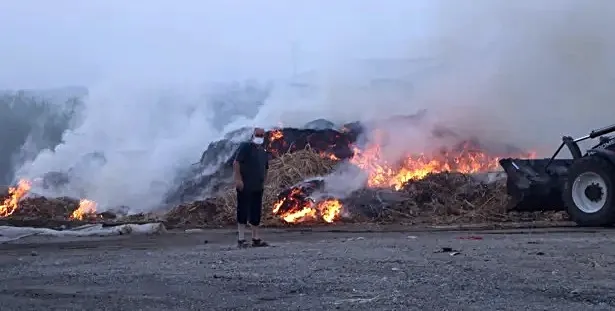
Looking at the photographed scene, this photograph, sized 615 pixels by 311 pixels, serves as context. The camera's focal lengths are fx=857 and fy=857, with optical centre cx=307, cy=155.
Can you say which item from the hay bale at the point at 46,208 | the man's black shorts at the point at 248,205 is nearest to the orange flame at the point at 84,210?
the hay bale at the point at 46,208

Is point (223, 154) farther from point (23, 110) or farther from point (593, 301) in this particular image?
point (593, 301)

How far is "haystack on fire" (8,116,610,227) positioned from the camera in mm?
17203

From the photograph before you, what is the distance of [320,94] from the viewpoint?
72.1 ft

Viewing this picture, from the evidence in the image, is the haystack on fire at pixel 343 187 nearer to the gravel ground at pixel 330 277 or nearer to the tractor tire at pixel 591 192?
the tractor tire at pixel 591 192

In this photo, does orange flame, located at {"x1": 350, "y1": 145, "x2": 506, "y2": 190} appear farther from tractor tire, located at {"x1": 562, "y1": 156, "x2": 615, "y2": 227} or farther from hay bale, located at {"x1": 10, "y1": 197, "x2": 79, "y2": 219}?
hay bale, located at {"x1": 10, "y1": 197, "x2": 79, "y2": 219}

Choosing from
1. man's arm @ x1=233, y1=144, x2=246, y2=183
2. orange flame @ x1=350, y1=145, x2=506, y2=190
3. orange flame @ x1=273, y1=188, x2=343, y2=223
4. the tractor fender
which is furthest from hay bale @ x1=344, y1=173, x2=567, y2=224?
man's arm @ x1=233, y1=144, x2=246, y2=183

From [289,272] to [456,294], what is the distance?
1.83 meters

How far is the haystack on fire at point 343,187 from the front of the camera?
17.2 m

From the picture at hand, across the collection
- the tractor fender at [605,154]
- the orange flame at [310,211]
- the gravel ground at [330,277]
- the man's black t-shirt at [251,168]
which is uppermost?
the tractor fender at [605,154]

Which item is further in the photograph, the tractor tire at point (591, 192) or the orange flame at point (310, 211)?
the orange flame at point (310, 211)

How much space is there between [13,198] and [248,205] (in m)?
11.3

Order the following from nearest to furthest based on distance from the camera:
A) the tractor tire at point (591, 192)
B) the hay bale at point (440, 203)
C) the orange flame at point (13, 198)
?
the tractor tire at point (591, 192) → the hay bale at point (440, 203) → the orange flame at point (13, 198)

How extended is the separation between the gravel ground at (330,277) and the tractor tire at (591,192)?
107 inches

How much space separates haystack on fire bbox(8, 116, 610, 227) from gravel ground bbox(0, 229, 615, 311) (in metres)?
6.52
